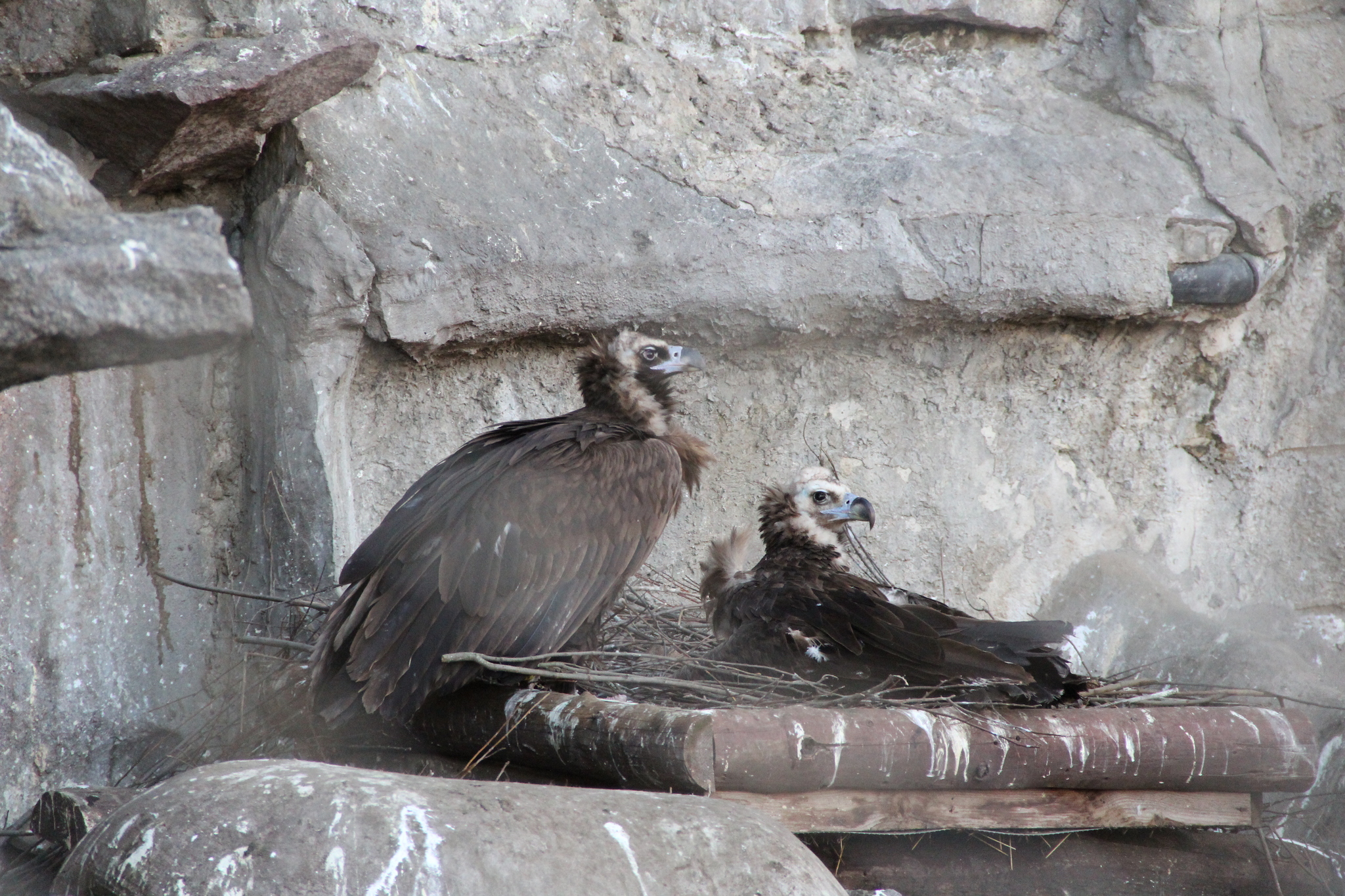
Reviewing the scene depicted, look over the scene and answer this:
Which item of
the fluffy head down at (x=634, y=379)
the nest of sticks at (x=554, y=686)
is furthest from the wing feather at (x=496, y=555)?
the fluffy head down at (x=634, y=379)

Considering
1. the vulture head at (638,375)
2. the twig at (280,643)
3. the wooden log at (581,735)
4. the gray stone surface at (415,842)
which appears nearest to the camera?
the gray stone surface at (415,842)

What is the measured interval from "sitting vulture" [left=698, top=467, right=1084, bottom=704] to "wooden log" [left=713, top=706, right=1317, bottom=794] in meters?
0.12

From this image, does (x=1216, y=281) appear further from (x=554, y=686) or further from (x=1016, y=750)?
(x=554, y=686)

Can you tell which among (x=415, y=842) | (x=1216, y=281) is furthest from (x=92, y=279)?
(x=1216, y=281)

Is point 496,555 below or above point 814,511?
above

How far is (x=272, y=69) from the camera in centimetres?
370

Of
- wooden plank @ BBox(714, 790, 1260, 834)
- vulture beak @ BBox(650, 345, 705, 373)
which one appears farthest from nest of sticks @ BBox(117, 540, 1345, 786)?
vulture beak @ BBox(650, 345, 705, 373)

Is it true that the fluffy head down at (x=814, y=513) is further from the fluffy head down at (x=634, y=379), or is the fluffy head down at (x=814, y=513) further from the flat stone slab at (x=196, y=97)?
the flat stone slab at (x=196, y=97)

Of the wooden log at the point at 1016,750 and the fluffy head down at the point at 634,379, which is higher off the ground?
the fluffy head down at the point at 634,379

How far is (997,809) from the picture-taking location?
3268 mm

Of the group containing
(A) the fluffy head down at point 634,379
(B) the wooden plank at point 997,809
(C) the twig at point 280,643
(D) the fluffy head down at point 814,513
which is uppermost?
(A) the fluffy head down at point 634,379

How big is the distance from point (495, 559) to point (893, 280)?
6.60ft

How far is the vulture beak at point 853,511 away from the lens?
12.8 feet

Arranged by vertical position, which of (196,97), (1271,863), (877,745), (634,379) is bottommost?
(1271,863)
